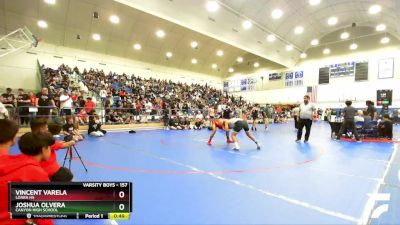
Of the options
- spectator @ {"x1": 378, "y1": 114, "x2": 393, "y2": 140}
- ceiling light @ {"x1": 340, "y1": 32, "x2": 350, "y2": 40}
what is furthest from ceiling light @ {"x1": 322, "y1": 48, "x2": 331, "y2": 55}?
spectator @ {"x1": 378, "y1": 114, "x2": 393, "y2": 140}

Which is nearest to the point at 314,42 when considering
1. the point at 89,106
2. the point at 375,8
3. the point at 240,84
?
the point at 375,8

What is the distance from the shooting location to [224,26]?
17.5 meters

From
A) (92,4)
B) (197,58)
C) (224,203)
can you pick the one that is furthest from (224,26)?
(224,203)

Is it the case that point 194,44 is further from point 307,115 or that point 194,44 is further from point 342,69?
point 307,115

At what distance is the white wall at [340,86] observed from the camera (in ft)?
77.9

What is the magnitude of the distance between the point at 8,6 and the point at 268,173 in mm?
19799

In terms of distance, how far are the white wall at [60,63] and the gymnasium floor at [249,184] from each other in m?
16.4

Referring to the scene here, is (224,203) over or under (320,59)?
under

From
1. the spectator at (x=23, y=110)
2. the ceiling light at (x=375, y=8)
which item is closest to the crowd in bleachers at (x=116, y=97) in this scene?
the spectator at (x=23, y=110)

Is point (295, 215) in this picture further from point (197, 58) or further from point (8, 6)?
point (197, 58)

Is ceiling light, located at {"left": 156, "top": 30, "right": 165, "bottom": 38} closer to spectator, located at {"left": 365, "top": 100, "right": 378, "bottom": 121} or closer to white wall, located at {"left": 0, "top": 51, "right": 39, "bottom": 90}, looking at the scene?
white wall, located at {"left": 0, "top": 51, "right": 39, "bottom": 90}

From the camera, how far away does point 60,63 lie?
69.0 feet
